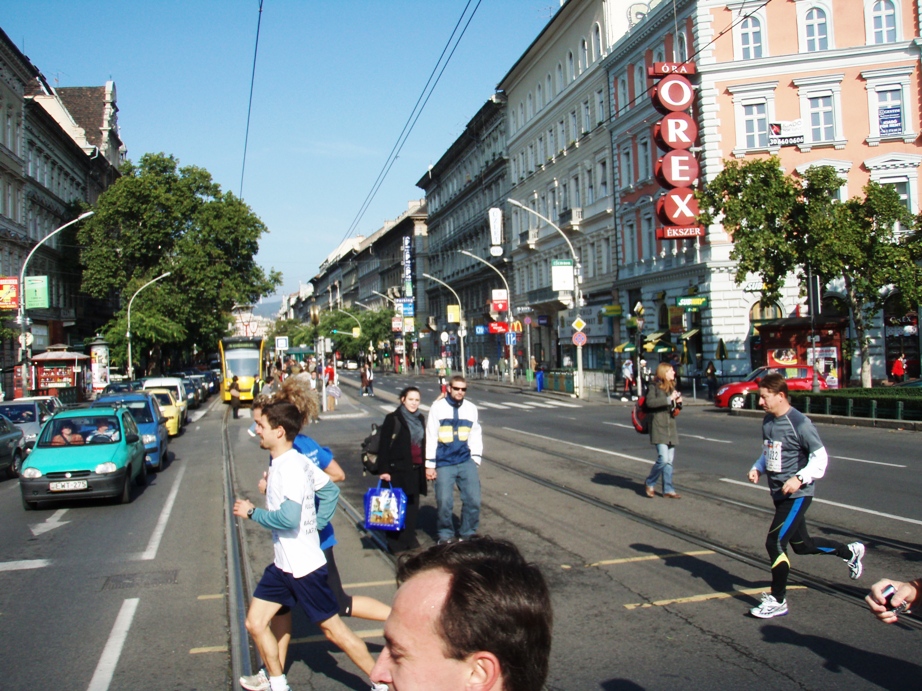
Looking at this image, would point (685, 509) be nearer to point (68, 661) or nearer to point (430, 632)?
point (68, 661)

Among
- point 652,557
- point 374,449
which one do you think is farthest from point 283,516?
point 652,557

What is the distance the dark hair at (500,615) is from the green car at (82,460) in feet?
40.2

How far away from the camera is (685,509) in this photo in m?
11.0

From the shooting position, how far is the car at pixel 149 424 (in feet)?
58.3

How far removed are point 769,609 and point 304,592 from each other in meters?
3.38

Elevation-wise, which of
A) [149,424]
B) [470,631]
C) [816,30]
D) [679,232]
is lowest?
[149,424]

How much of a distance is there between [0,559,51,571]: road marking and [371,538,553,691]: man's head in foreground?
8550mm

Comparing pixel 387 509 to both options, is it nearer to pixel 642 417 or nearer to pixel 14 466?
pixel 642 417

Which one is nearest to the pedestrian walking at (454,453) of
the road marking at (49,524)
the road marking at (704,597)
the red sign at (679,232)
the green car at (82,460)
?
the road marking at (704,597)

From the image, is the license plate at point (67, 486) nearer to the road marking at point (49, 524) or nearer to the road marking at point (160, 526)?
the road marking at point (49, 524)

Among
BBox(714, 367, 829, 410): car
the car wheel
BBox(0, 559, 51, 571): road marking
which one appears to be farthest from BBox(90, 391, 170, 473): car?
BBox(714, 367, 829, 410): car

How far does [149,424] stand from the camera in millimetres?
18688

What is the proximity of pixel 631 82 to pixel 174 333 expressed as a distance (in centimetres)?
2971

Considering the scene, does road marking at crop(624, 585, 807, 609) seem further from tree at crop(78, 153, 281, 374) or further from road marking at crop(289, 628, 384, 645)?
tree at crop(78, 153, 281, 374)
